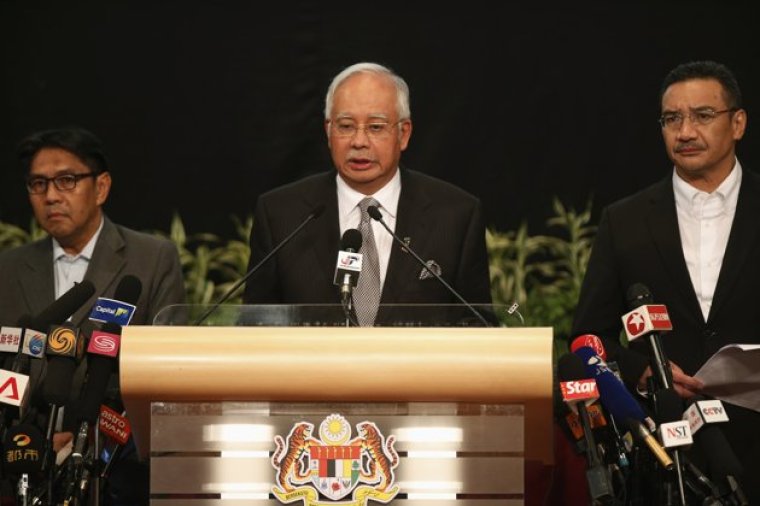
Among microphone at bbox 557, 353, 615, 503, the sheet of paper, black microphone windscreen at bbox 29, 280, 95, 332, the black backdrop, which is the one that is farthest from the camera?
the black backdrop

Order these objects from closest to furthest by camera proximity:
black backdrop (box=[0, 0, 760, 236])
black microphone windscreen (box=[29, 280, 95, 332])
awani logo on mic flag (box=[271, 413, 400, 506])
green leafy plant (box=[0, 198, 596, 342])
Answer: awani logo on mic flag (box=[271, 413, 400, 506]), black microphone windscreen (box=[29, 280, 95, 332]), green leafy plant (box=[0, 198, 596, 342]), black backdrop (box=[0, 0, 760, 236])

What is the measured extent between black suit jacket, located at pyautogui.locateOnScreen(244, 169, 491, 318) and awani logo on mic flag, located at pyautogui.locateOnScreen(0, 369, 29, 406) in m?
1.30

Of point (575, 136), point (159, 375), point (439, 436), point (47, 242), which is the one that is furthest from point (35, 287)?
point (575, 136)

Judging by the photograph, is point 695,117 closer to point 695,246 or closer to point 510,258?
point 695,246

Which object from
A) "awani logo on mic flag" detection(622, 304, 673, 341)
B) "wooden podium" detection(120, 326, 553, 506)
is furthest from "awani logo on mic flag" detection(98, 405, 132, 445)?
"awani logo on mic flag" detection(622, 304, 673, 341)

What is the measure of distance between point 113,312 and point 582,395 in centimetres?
113

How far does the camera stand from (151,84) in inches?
254

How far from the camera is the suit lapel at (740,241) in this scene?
12.9ft

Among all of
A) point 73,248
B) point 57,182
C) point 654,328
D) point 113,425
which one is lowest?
point 113,425

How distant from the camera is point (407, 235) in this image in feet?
13.4

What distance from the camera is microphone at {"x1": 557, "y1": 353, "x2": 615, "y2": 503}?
270cm

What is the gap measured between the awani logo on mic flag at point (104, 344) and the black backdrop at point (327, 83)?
3516mm

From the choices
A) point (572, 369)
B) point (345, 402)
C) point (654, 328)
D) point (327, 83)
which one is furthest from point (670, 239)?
point (327, 83)

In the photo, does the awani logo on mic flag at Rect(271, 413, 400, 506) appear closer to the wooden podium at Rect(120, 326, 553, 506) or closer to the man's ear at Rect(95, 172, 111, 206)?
the wooden podium at Rect(120, 326, 553, 506)
